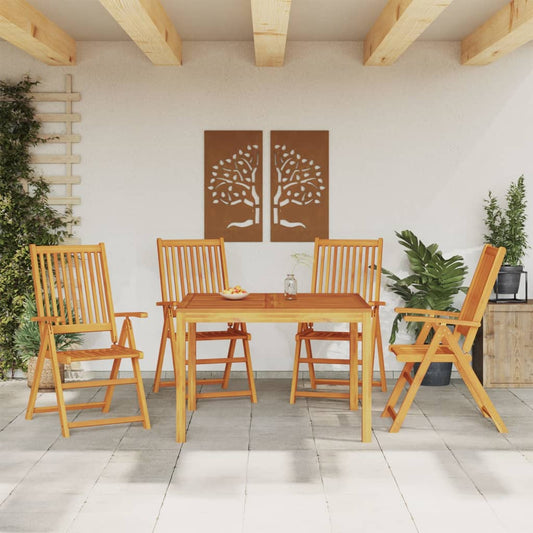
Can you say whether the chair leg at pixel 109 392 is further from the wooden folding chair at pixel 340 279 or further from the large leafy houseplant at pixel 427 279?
the large leafy houseplant at pixel 427 279

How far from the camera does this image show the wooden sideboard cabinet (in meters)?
5.85

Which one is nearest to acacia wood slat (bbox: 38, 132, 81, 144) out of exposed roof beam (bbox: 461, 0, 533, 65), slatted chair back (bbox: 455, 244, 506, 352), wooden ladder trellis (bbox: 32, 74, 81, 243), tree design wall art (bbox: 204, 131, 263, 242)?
wooden ladder trellis (bbox: 32, 74, 81, 243)

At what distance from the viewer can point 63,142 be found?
6.29 m

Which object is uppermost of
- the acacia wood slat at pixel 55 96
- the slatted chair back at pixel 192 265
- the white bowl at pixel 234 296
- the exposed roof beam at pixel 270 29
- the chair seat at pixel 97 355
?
the exposed roof beam at pixel 270 29

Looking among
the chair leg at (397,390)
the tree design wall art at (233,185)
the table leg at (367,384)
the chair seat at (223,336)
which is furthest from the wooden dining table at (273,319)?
the tree design wall art at (233,185)

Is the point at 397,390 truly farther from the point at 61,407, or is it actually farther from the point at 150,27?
the point at 150,27

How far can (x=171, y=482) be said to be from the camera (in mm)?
3721

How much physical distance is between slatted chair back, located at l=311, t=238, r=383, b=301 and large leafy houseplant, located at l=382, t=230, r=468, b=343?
0.69 ft

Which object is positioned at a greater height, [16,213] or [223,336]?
[16,213]

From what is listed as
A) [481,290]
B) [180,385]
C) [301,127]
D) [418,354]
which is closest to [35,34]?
[301,127]

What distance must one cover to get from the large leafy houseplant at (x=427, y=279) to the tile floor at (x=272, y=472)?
3.10 ft

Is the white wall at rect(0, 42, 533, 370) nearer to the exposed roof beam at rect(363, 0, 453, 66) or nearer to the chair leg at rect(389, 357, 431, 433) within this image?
the exposed roof beam at rect(363, 0, 453, 66)

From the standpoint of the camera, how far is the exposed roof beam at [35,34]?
4918 mm

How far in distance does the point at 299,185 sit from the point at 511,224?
72.4 inches
